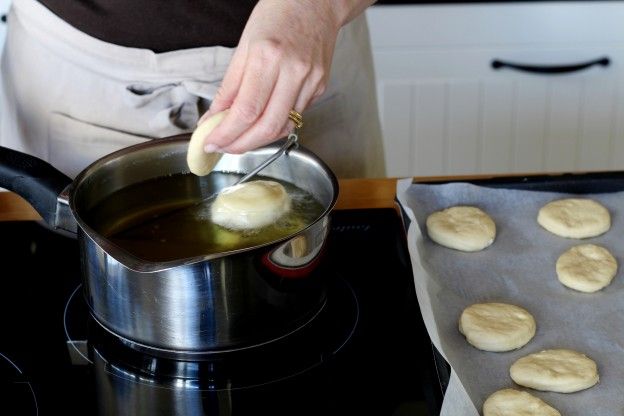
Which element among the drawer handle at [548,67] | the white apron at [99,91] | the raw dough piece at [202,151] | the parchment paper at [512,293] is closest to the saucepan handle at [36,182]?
the raw dough piece at [202,151]

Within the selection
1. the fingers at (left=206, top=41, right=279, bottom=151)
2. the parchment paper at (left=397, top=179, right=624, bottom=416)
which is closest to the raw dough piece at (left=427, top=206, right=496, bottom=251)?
the parchment paper at (left=397, top=179, right=624, bottom=416)

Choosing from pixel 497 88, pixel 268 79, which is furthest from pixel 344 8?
pixel 497 88

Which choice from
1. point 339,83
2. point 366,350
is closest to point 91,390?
point 366,350

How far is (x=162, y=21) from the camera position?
3.39 feet

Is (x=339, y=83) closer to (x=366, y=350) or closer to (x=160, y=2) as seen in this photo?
(x=160, y=2)

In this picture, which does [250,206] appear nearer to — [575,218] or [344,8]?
[344,8]

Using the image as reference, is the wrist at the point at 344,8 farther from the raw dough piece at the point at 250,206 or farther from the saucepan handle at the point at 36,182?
the saucepan handle at the point at 36,182

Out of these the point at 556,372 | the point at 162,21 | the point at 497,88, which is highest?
the point at 162,21

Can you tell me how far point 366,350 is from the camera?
2.69 ft

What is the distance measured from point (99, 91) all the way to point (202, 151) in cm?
30

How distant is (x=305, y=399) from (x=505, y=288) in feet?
0.86

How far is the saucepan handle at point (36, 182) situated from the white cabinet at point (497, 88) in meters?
0.91

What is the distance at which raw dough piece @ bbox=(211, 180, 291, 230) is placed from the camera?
84 cm

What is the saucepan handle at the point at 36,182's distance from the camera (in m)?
0.83
